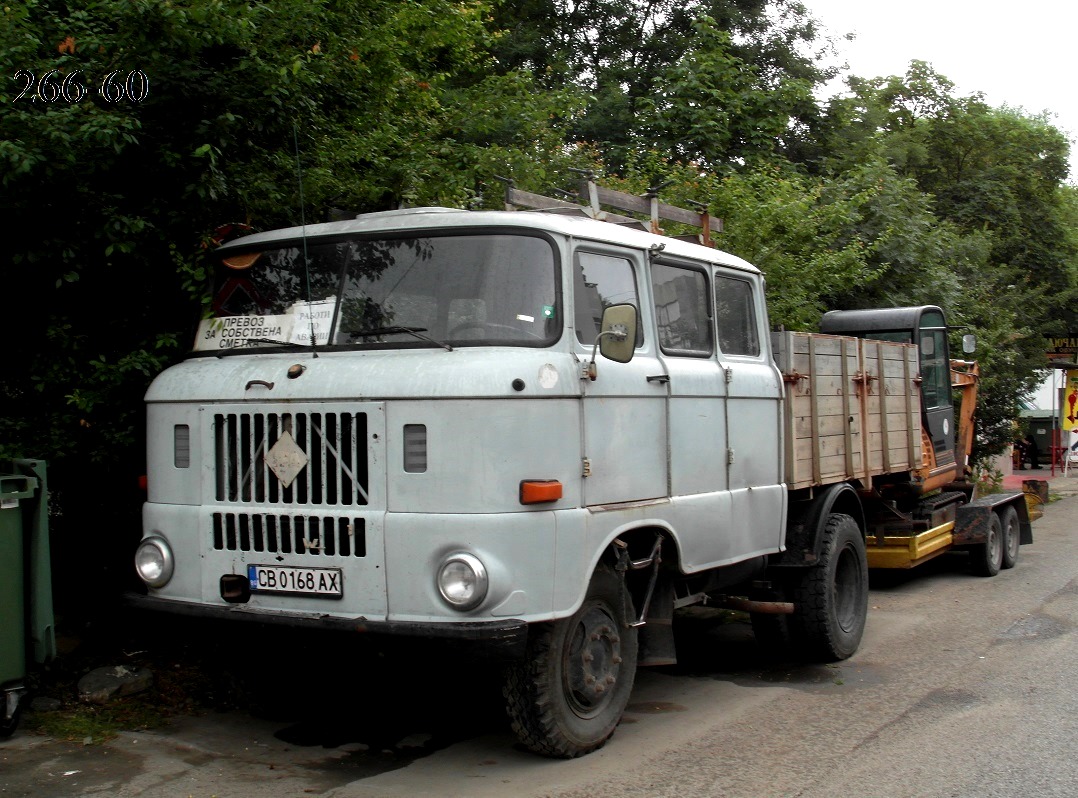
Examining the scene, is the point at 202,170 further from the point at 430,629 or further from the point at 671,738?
the point at 671,738

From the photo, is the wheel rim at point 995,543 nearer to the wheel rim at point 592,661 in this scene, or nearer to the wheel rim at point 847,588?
the wheel rim at point 847,588

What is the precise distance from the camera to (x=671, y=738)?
590 centimetres

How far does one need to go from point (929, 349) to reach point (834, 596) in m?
4.86

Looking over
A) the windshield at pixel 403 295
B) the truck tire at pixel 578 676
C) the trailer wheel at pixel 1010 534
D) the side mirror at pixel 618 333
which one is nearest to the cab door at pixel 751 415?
the truck tire at pixel 578 676

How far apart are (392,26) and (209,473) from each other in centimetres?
404

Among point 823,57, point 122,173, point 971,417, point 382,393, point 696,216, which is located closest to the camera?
point 382,393

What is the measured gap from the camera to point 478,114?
33.2ft

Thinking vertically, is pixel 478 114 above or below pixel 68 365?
above

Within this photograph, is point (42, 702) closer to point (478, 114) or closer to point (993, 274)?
point (478, 114)

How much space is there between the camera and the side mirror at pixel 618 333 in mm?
5270

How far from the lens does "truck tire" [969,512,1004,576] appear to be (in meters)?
11.8

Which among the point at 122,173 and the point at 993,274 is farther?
the point at 993,274

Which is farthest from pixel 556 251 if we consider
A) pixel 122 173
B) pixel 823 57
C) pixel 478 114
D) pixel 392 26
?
pixel 823 57

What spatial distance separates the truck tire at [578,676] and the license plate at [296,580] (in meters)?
0.91
